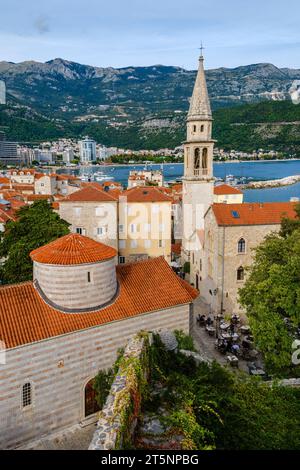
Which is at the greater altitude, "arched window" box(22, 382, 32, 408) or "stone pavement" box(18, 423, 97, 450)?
"arched window" box(22, 382, 32, 408)

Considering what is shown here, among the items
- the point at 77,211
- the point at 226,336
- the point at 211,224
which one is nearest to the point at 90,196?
the point at 77,211

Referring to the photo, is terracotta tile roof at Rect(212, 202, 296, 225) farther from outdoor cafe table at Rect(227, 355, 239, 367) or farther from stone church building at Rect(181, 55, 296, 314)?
outdoor cafe table at Rect(227, 355, 239, 367)

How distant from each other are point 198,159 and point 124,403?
24620 mm

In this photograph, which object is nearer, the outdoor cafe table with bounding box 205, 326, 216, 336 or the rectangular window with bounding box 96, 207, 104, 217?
the outdoor cafe table with bounding box 205, 326, 216, 336

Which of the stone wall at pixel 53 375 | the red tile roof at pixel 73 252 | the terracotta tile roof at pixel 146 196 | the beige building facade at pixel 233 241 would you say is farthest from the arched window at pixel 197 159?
the stone wall at pixel 53 375

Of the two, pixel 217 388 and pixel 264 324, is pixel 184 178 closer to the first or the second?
pixel 264 324

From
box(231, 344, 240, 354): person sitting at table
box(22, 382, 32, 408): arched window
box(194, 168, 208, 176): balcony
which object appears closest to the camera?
box(22, 382, 32, 408): arched window

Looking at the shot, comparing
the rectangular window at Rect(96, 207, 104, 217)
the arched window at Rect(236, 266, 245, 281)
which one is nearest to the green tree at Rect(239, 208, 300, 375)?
the arched window at Rect(236, 266, 245, 281)

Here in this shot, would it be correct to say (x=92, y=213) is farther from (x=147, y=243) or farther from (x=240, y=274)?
(x=240, y=274)

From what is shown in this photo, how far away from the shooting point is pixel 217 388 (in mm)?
13984

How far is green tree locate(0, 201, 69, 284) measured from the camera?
23953mm

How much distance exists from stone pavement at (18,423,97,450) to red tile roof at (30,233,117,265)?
6.73 metres

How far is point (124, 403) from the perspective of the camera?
10.4m

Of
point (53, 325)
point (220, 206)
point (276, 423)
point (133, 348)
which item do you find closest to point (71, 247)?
point (53, 325)
